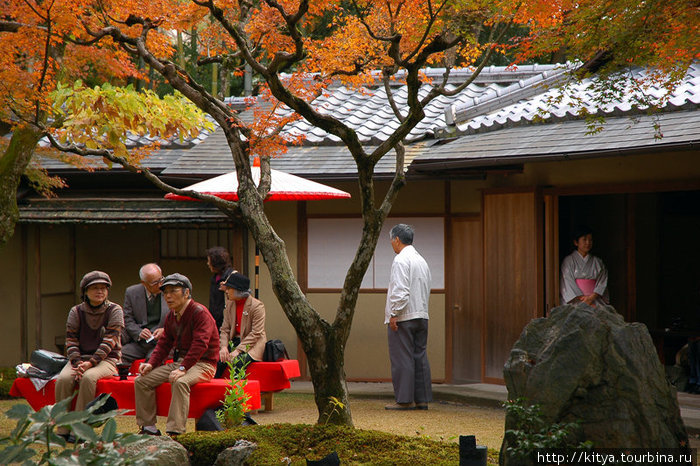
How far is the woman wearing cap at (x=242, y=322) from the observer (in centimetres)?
894

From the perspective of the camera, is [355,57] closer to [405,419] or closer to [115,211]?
[405,419]

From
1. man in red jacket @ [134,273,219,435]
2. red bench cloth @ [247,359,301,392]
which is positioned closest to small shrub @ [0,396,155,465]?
man in red jacket @ [134,273,219,435]

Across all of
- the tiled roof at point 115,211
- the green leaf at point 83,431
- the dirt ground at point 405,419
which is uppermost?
the tiled roof at point 115,211

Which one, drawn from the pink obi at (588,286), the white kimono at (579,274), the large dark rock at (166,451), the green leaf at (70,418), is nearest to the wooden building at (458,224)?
the white kimono at (579,274)

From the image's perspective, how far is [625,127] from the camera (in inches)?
362

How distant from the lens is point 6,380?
11.3 m

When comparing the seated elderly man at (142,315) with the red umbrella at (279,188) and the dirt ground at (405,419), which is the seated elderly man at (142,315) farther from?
the red umbrella at (279,188)

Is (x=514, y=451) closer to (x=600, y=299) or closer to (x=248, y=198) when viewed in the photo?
(x=248, y=198)

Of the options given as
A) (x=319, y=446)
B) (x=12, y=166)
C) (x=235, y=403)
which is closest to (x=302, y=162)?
(x=12, y=166)

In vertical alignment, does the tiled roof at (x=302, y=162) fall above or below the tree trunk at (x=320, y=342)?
above

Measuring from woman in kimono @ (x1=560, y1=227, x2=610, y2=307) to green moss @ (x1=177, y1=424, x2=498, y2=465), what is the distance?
4358 mm

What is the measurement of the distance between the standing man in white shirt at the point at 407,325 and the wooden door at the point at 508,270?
4.52 feet

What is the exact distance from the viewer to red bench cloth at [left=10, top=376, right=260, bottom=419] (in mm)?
7340

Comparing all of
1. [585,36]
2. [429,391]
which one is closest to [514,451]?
[585,36]
